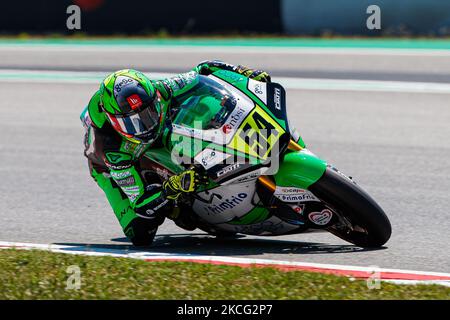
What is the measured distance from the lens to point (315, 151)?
34.1 feet

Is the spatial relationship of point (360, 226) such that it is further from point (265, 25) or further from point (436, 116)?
point (265, 25)

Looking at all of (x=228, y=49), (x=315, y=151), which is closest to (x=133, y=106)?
(x=315, y=151)

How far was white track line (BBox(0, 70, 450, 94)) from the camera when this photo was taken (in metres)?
14.6

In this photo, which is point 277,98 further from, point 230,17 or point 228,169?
point 230,17

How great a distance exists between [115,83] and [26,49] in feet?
52.1

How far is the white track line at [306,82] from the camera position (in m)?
14.6

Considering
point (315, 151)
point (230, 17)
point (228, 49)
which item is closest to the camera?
point (315, 151)

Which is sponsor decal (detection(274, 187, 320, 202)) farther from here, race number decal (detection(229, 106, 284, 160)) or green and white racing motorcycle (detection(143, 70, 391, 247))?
race number decal (detection(229, 106, 284, 160))

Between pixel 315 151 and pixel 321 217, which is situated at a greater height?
pixel 321 217

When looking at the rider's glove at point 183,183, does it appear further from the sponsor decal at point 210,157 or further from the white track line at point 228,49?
the white track line at point 228,49

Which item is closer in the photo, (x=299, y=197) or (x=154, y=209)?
(x=299, y=197)

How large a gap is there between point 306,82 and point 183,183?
387 inches

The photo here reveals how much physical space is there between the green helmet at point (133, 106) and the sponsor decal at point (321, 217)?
1.12 metres

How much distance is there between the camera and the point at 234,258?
612cm
